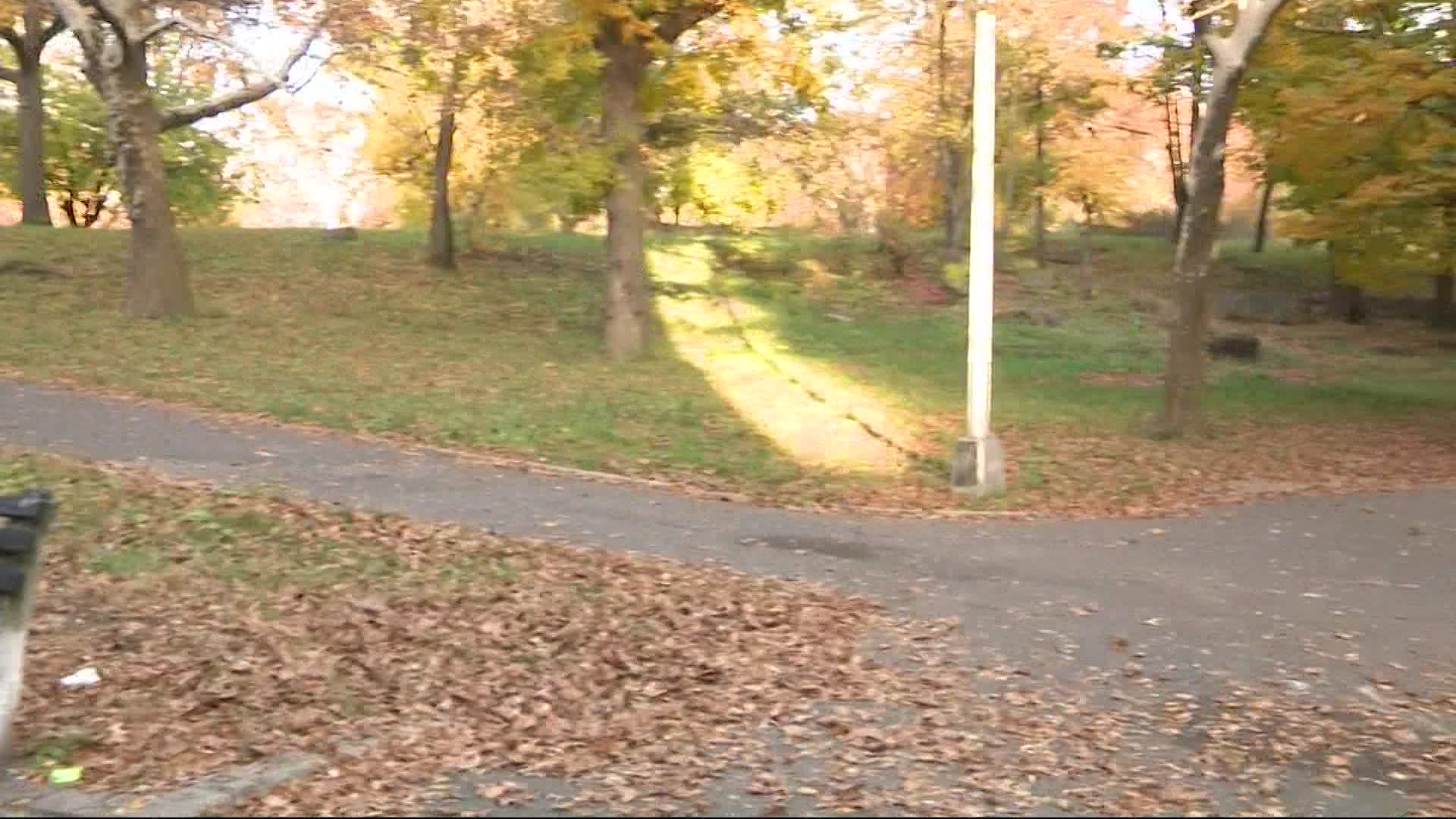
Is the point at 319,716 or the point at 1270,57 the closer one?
the point at 319,716

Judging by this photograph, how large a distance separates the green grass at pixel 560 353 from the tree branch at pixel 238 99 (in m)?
2.81

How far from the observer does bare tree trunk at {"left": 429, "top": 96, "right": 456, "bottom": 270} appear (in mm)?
25906

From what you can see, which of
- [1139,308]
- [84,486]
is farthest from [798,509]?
[1139,308]

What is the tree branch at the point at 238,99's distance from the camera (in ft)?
61.1

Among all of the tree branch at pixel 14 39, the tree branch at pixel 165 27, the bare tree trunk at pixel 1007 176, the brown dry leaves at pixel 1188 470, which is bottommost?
the brown dry leaves at pixel 1188 470

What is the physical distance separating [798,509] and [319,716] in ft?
20.9

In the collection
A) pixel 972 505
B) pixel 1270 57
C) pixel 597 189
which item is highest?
pixel 1270 57

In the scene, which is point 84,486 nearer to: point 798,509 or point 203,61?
point 798,509

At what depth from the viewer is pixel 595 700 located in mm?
6336

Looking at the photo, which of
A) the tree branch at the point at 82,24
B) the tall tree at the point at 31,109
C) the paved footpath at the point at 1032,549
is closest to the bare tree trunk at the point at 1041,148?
the tree branch at the point at 82,24

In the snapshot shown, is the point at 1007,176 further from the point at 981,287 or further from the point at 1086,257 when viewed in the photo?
the point at 981,287

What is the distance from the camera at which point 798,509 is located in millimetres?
11852

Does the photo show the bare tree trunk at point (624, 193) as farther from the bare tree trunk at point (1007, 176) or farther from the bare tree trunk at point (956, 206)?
the bare tree trunk at point (956, 206)

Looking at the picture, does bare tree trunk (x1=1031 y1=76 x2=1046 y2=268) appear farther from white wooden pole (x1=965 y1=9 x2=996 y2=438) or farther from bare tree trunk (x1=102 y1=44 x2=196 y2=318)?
white wooden pole (x1=965 y1=9 x2=996 y2=438)
